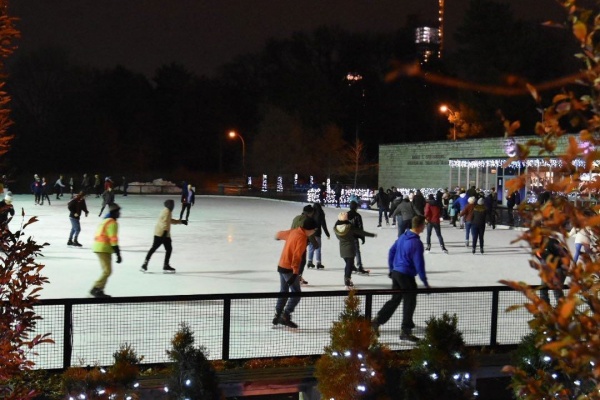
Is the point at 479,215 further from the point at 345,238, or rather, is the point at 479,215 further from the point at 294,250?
the point at 294,250

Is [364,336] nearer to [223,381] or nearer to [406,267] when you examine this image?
[223,381]

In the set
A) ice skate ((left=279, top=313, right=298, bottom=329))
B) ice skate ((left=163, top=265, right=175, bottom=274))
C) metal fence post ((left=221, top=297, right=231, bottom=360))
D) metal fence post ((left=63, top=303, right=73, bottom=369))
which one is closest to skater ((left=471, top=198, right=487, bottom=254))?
ice skate ((left=163, top=265, right=175, bottom=274))

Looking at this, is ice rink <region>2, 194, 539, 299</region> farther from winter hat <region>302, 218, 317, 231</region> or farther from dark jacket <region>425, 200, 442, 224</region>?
winter hat <region>302, 218, 317, 231</region>

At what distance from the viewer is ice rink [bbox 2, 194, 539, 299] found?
39.9 feet

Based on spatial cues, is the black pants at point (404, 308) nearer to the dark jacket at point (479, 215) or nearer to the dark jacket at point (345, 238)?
the dark jacket at point (345, 238)

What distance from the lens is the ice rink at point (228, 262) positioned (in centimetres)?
1217

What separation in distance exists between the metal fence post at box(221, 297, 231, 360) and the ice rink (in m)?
4.51

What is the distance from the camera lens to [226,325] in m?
6.69

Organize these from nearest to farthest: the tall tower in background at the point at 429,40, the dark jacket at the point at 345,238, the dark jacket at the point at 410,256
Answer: the dark jacket at the point at 410,256, the dark jacket at the point at 345,238, the tall tower in background at the point at 429,40

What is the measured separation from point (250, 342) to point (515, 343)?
108 inches

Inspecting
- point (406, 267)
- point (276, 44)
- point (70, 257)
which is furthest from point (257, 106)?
point (406, 267)

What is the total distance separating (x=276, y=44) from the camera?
249 feet

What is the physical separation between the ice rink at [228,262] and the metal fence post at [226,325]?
4.51m

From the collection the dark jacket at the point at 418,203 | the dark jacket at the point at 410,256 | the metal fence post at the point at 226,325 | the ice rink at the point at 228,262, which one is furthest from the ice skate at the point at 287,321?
the dark jacket at the point at 418,203
